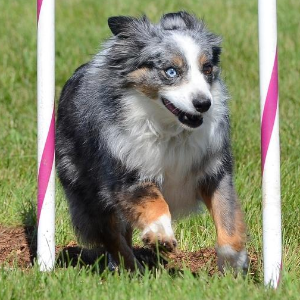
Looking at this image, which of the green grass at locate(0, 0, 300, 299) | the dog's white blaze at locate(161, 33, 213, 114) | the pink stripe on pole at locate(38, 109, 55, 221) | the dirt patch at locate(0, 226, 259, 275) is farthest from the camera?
the dirt patch at locate(0, 226, 259, 275)

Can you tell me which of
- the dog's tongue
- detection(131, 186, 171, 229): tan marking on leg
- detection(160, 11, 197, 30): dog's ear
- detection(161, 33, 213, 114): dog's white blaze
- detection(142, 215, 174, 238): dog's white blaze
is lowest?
detection(142, 215, 174, 238): dog's white blaze

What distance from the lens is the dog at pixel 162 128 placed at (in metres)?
4.84

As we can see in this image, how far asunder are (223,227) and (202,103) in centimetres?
76

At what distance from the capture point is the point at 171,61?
4855mm

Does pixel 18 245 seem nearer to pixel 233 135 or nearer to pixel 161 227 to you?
pixel 161 227

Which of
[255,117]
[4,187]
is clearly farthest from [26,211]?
[255,117]

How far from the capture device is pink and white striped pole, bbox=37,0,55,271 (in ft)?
16.0

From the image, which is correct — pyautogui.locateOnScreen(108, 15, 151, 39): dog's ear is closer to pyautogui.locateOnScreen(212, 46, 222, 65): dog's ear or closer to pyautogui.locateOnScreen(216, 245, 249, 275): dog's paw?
pyautogui.locateOnScreen(212, 46, 222, 65): dog's ear

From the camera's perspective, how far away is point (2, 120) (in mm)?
8266

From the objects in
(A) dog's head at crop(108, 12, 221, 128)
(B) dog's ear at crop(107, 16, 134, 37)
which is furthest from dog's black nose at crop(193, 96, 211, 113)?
(B) dog's ear at crop(107, 16, 134, 37)

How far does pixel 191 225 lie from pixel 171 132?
1223mm

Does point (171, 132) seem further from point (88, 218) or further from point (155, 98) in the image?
point (88, 218)

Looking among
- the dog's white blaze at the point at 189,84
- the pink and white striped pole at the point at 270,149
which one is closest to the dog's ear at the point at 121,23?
the dog's white blaze at the point at 189,84

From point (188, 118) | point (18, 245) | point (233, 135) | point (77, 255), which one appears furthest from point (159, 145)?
point (233, 135)
